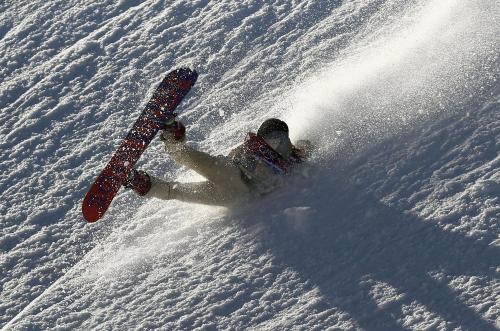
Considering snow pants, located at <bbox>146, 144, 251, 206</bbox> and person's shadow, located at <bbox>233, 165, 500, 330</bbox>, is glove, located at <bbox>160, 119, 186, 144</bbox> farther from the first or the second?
person's shadow, located at <bbox>233, 165, 500, 330</bbox>

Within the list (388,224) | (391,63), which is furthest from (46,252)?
(391,63)

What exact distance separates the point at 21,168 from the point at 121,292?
1.63m

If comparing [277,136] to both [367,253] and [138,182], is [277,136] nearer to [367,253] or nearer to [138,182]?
[138,182]

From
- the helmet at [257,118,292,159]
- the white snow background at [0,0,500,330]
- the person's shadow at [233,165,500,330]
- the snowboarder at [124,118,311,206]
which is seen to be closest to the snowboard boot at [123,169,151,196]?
the snowboarder at [124,118,311,206]

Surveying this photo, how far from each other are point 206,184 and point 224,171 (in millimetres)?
170

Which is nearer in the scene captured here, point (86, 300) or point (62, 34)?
point (86, 300)

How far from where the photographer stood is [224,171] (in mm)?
4195

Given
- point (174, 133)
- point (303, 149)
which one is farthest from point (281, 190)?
point (174, 133)

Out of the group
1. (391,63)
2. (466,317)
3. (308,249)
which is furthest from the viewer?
(391,63)

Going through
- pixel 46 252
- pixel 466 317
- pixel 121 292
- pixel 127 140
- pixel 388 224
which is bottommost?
pixel 466 317

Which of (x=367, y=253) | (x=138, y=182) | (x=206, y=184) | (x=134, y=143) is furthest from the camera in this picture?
(x=206, y=184)

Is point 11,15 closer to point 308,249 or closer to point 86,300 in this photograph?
point 86,300

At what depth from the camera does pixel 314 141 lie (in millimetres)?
4641

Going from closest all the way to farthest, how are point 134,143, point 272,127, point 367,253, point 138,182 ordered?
point 367,253
point 138,182
point 134,143
point 272,127
